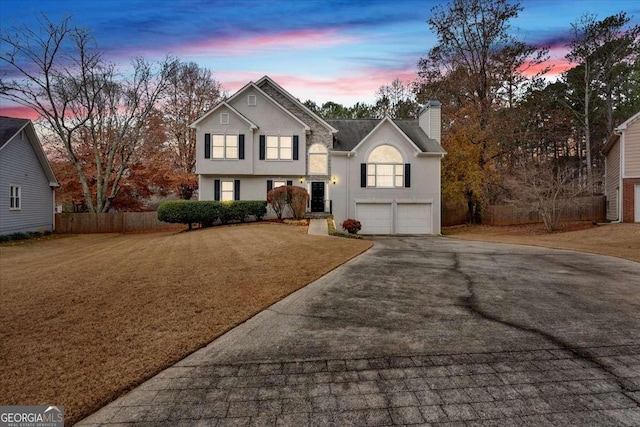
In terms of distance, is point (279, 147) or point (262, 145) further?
point (279, 147)

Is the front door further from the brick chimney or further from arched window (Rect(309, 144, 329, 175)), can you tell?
the brick chimney

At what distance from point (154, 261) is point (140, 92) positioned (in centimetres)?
2293

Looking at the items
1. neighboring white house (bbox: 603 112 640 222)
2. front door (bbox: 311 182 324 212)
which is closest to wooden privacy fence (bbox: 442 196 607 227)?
neighboring white house (bbox: 603 112 640 222)

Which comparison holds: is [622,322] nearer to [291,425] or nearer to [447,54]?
[291,425]

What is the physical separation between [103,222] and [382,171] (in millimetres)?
19897

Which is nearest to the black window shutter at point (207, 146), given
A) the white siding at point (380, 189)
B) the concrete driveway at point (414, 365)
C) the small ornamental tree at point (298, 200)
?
the small ornamental tree at point (298, 200)

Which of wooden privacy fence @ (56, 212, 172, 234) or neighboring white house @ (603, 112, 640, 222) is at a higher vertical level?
neighboring white house @ (603, 112, 640, 222)

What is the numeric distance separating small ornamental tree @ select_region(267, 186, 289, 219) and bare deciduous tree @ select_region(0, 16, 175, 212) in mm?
14223

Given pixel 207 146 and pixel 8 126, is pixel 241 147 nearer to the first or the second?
pixel 207 146

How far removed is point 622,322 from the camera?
477 cm

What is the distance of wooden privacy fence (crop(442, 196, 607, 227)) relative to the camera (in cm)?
2447

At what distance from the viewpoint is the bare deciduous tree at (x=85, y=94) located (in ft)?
73.7

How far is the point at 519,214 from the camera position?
27.0 meters

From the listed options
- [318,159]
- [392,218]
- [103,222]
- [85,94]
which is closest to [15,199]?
[103,222]
